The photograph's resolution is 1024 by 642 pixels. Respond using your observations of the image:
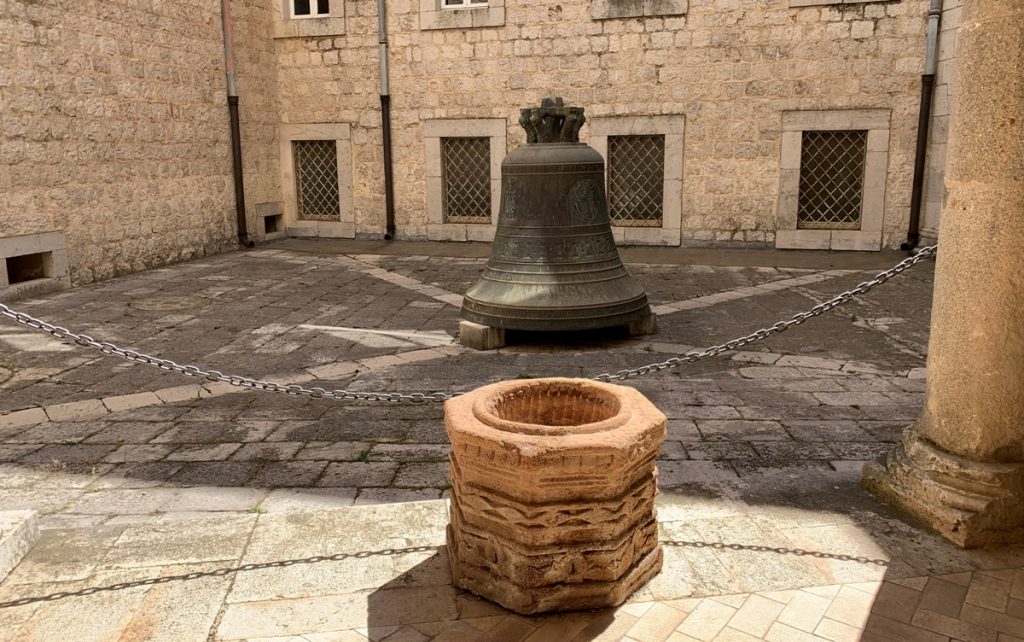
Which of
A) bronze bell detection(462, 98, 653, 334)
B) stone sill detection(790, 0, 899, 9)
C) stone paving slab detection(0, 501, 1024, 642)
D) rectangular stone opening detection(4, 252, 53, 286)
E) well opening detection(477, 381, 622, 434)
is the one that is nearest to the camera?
stone paving slab detection(0, 501, 1024, 642)

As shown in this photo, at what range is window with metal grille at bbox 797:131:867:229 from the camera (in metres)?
A: 11.1

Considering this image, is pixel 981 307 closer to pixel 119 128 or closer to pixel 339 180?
pixel 119 128

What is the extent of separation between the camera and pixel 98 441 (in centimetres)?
446

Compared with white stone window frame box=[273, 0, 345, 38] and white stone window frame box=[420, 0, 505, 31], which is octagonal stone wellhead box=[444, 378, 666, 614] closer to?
white stone window frame box=[420, 0, 505, 31]

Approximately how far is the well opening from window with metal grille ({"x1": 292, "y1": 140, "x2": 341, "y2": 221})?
10604mm

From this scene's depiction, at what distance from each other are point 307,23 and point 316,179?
239 cm

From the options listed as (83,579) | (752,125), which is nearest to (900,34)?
(752,125)

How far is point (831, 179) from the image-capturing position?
37.1 feet

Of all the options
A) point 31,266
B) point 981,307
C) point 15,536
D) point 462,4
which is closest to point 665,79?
point 462,4

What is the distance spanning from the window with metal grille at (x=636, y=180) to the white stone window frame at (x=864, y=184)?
5.46 feet

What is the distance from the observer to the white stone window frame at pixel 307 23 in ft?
41.0

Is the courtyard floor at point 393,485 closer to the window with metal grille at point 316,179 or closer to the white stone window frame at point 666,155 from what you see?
the white stone window frame at point 666,155

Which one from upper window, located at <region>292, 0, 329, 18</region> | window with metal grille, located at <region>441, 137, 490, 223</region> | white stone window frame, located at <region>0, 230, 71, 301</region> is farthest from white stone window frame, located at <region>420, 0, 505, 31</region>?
white stone window frame, located at <region>0, 230, 71, 301</region>

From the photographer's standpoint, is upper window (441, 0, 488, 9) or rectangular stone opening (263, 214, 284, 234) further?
rectangular stone opening (263, 214, 284, 234)
